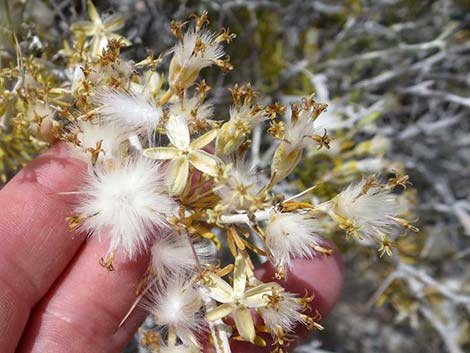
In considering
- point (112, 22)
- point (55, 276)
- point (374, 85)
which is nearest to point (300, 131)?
point (112, 22)

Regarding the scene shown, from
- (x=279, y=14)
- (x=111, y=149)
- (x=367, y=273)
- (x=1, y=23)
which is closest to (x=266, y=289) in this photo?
(x=111, y=149)

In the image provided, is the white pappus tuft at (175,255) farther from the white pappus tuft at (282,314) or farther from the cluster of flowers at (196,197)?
the white pappus tuft at (282,314)

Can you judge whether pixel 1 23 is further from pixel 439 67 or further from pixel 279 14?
pixel 439 67

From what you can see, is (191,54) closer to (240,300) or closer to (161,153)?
(161,153)

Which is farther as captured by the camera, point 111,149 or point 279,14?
point 279,14

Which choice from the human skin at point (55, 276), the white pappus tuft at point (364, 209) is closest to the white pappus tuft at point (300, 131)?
the white pappus tuft at point (364, 209)

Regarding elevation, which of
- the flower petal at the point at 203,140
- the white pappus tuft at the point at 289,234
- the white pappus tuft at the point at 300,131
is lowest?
the white pappus tuft at the point at 289,234

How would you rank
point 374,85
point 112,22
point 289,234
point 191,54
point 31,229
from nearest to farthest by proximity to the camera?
point 289,234, point 191,54, point 31,229, point 112,22, point 374,85
